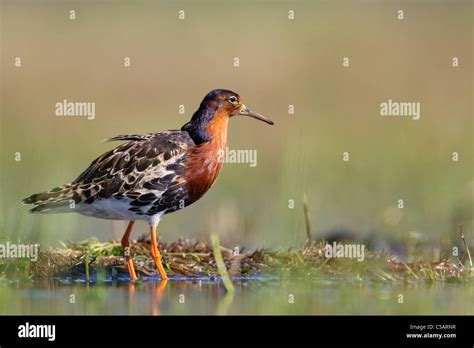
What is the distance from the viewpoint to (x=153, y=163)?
1395 centimetres

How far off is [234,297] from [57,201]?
9.69ft

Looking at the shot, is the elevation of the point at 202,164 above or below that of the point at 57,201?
above

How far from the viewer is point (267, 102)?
23.5 m

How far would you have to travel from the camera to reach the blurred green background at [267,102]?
55.5 ft

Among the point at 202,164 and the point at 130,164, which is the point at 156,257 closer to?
the point at 130,164

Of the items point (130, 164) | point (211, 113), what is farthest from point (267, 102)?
point (130, 164)

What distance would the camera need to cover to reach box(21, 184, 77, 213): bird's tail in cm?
1412

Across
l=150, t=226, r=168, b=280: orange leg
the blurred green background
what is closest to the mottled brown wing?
l=150, t=226, r=168, b=280: orange leg

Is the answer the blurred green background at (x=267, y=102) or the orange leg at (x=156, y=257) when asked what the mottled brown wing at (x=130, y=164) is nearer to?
the orange leg at (x=156, y=257)

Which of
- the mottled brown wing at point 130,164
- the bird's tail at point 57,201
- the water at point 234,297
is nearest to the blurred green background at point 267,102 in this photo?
the bird's tail at point 57,201

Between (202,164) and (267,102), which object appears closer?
(202,164)

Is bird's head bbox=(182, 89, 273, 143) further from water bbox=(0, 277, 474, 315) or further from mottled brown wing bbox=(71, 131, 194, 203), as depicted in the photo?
water bbox=(0, 277, 474, 315)

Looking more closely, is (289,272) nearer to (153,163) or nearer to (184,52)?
(153,163)

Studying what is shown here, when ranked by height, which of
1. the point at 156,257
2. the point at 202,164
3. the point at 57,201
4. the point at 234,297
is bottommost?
the point at 234,297
